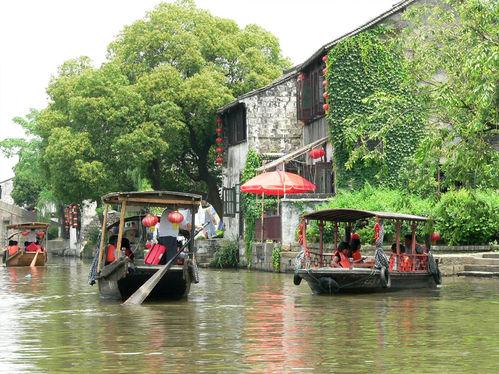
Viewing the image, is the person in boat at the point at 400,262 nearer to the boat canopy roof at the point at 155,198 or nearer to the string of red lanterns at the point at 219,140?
the boat canopy roof at the point at 155,198

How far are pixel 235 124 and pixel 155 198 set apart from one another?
2491 centimetres

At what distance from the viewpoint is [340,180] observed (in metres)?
37.3

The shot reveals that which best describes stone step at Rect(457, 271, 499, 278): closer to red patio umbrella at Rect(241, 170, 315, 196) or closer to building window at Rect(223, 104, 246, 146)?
red patio umbrella at Rect(241, 170, 315, 196)

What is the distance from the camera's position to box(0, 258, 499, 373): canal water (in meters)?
12.5

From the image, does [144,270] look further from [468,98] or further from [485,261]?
[485,261]

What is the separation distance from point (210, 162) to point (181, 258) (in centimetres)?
3120

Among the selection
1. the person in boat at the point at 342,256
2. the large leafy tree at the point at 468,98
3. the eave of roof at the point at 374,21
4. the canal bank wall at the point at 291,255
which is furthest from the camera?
the eave of roof at the point at 374,21

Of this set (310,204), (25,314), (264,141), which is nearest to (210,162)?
(264,141)

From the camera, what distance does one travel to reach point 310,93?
41844 millimetres

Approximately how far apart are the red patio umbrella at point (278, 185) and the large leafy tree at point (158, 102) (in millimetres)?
13090

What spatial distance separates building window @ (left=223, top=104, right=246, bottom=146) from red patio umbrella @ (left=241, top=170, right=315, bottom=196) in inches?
361

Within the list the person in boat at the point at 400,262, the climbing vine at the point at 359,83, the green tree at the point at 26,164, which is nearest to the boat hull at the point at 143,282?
the person in boat at the point at 400,262

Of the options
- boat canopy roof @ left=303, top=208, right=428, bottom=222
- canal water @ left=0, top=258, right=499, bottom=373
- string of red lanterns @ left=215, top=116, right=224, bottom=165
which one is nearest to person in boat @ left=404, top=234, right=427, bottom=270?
canal water @ left=0, top=258, right=499, bottom=373

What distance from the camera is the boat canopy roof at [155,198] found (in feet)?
75.8
